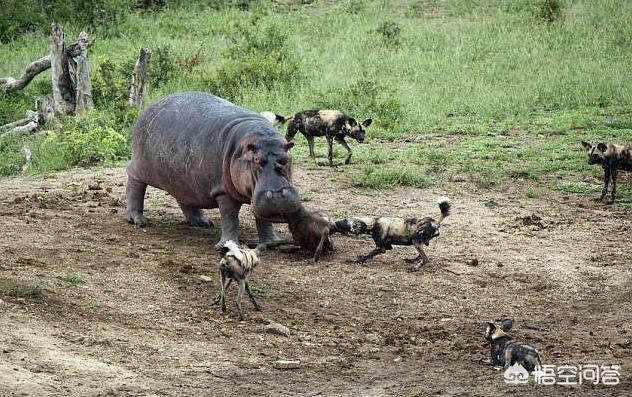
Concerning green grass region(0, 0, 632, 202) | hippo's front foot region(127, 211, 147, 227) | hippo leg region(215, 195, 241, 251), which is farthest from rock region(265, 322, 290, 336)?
green grass region(0, 0, 632, 202)

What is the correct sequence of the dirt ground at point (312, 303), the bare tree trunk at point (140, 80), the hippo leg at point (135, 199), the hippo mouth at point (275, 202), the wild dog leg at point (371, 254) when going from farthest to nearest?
the bare tree trunk at point (140, 80)
the hippo leg at point (135, 199)
the wild dog leg at point (371, 254)
the hippo mouth at point (275, 202)
the dirt ground at point (312, 303)

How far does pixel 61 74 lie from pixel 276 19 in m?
8.88

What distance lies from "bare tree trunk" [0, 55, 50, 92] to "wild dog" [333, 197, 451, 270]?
11.0 meters

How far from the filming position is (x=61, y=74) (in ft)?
61.4

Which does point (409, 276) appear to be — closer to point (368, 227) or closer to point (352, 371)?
point (368, 227)

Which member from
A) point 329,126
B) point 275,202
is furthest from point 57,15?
point 275,202

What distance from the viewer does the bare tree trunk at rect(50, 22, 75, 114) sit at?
18391mm

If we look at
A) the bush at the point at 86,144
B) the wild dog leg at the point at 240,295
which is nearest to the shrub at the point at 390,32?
the bush at the point at 86,144

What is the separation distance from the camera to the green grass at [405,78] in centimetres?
1564

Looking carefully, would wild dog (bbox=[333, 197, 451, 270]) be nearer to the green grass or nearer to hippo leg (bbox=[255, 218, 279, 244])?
hippo leg (bbox=[255, 218, 279, 244])

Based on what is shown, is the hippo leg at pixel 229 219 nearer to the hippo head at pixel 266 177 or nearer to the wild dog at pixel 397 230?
the hippo head at pixel 266 177

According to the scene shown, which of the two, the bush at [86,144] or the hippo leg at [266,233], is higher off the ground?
the hippo leg at [266,233]

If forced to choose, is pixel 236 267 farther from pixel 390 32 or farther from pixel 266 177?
pixel 390 32

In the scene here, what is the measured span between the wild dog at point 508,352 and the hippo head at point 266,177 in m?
2.90
